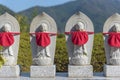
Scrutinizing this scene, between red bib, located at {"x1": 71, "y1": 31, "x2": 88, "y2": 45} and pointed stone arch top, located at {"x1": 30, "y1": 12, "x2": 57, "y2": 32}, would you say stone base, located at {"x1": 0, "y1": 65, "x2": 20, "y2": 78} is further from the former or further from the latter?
red bib, located at {"x1": 71, "y1": 31, "x2": 88, "y2": 45}

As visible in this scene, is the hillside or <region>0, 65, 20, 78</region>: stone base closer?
<region>0, 65, 20, 78</region>: stone base

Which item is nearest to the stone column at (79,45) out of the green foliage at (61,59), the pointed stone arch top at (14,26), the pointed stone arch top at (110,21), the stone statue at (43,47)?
the pointed stone arch top at (110,21)

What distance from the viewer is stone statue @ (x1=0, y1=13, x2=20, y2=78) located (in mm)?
12016

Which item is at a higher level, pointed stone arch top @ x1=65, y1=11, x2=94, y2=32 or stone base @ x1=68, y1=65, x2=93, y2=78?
pointed stone arch top @ x1=65, y1=11, x2=94, y2=32

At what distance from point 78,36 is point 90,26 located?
18.3 inches

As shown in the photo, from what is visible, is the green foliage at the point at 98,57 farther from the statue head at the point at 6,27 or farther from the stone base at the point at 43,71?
→ the statue head at the point at 6,27

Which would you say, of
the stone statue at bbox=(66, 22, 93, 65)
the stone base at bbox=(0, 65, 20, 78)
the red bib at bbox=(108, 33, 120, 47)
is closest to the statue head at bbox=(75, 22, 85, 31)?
the stone statue at bbox=(66, 22, 93, 65)

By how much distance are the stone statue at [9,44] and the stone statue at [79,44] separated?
1.51 meters

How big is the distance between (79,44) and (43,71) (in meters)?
1.18

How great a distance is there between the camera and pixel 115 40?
39.5ft

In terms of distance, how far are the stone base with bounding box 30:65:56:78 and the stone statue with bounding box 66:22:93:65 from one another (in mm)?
602

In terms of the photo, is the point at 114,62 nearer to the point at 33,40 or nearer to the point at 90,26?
the point at 90,26

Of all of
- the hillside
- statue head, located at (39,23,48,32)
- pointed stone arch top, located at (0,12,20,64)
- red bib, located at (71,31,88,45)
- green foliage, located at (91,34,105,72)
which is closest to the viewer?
red bib, located at (71,31,88,45)

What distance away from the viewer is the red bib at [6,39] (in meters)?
12.0
